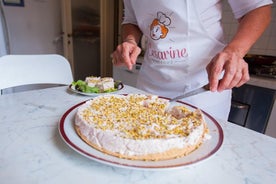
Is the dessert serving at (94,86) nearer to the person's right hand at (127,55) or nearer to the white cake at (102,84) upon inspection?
the white cake at (102,84)

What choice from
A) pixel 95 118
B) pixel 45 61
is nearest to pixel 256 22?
pixel 95 118

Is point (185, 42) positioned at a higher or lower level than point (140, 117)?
higher

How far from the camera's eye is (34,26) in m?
2.39

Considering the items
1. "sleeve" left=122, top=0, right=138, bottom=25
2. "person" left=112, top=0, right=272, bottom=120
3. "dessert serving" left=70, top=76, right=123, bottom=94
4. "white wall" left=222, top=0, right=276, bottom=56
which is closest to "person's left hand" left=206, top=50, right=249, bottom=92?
"person" left=112, top=0, right=272, bottom=120

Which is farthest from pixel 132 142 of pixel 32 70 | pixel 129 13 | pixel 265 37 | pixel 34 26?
pixel 34 26

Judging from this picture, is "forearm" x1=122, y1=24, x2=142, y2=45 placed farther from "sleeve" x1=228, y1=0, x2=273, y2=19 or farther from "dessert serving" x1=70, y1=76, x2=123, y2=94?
"sleeve" x1=228, y1=0, x2=273, y2=19

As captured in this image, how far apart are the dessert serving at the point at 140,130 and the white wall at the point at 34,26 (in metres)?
2.17

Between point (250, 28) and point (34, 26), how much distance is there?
2374 mm

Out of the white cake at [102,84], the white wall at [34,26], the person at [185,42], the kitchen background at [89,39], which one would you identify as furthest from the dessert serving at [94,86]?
the white wall at [34,26]

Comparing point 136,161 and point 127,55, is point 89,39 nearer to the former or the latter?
point 127,55

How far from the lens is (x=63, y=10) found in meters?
2.45

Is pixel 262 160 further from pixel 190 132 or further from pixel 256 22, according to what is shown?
pixel 256 22

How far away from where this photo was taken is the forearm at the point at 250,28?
64 cm

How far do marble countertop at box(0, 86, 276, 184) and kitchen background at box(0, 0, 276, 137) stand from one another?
1057mm
